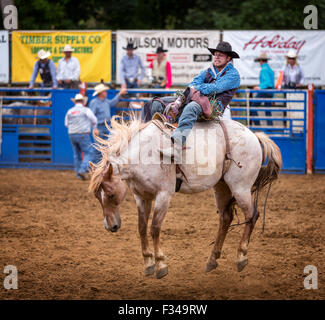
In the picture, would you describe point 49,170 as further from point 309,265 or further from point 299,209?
point 309,265

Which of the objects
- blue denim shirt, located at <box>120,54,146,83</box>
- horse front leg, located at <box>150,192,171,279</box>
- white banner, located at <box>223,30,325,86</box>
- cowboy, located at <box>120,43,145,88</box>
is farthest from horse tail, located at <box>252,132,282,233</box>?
white banner, located at <box>223,30,325,86</box>

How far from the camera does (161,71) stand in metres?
13.7

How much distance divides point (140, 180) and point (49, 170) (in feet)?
27.5

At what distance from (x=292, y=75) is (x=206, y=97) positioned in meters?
8.37

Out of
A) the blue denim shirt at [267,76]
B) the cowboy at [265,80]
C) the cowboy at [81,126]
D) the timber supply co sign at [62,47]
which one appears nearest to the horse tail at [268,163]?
the cowboy at [81,126]

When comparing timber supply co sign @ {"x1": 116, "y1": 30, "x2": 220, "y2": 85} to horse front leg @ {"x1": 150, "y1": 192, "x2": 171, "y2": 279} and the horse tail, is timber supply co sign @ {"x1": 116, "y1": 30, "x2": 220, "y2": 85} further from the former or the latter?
horse front leg @ {"x1": 150, "y1": 192, "x2": 171, "y2": 279}

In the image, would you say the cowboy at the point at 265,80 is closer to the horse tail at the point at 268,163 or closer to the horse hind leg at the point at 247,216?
the horse tail at the point at 268,163

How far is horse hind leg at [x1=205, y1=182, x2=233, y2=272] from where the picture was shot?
5.79 m

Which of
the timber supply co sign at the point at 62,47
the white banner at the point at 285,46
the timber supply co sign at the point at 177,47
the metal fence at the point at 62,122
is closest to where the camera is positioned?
the metal fence at the point at 62,122

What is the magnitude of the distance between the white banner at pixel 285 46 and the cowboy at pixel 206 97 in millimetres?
8540

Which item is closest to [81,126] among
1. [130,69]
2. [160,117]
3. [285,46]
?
[130,69]

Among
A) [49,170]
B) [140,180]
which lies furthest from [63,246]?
[49,170]

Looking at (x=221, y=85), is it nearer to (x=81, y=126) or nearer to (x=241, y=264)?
(x=241, y=264)

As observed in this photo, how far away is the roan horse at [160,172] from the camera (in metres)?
5.26
